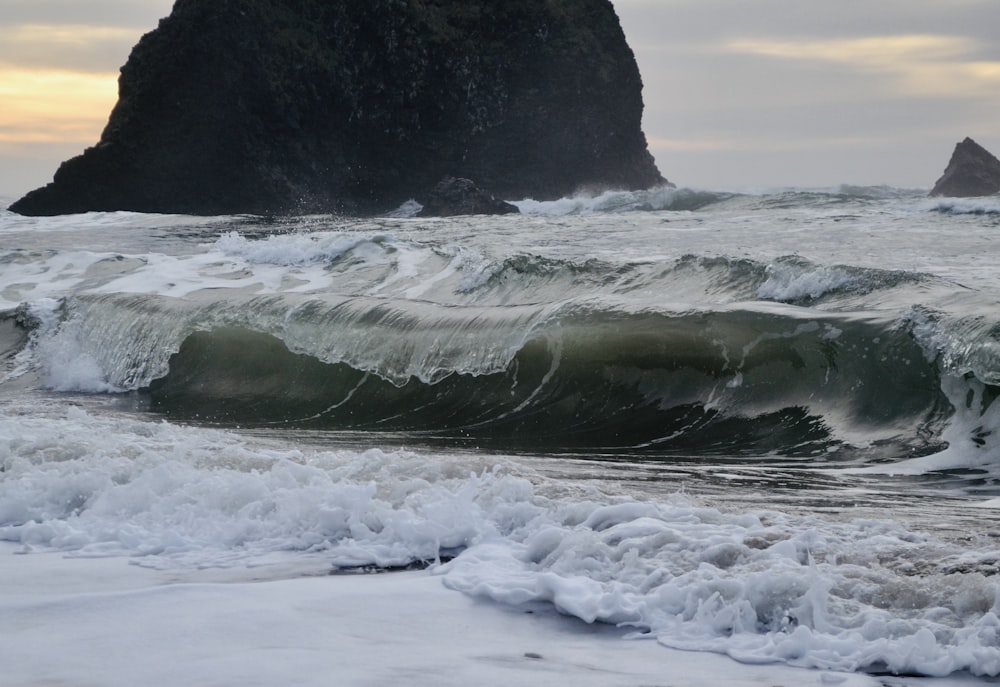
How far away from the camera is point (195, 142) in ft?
159

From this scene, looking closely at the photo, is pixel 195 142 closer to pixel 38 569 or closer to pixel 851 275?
pixel 851 275

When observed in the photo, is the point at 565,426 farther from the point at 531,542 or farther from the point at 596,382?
the point at 531,542

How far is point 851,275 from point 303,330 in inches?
191

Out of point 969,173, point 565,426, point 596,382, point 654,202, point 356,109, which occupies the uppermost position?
point 356,109

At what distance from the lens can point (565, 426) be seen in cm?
757

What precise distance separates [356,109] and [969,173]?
25996 millimetres

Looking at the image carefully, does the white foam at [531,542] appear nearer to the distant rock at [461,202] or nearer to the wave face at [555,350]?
the wave face at [555,350]

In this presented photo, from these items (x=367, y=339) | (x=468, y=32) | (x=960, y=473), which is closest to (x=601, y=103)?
(x=468, y=32)

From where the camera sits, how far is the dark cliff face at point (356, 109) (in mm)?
47844

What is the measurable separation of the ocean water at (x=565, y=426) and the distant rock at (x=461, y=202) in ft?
76.1

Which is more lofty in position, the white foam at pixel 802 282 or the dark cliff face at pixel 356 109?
the dark cliff face at pixel 356 109

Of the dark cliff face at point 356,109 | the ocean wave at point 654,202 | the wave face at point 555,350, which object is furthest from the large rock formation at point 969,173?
the wave face at point 555,350

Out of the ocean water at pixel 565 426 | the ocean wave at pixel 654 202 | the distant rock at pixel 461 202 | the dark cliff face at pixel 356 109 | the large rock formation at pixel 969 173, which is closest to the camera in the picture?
the ocean water at pixel 565 426

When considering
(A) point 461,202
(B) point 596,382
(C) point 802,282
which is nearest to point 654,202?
(A) point 461,202
